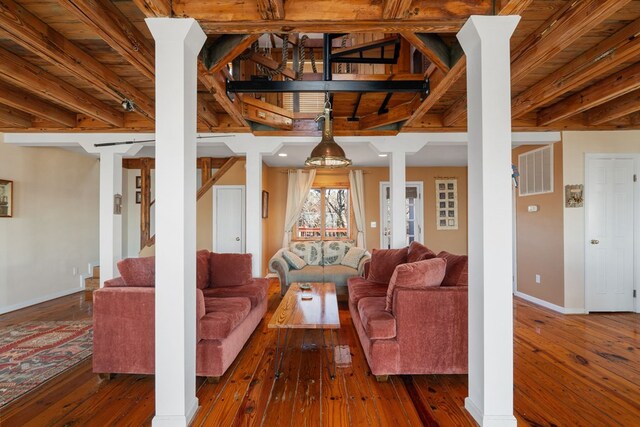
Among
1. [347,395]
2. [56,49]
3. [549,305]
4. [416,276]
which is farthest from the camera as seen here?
[549,305]

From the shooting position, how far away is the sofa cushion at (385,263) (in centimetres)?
404

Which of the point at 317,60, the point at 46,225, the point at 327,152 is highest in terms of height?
the point at 317,60

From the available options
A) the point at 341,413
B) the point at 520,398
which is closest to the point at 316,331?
the point at 341,413

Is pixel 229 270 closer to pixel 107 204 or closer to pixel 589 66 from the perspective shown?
pixel 107 204

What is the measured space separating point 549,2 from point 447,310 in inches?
88.4

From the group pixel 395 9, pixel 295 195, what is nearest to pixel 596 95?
pixel 395 9

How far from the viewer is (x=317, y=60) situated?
421cm

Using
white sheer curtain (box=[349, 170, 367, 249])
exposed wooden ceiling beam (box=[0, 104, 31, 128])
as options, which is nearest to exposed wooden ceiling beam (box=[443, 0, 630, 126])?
white sheer curtain (box=[349, 170, 367, 249])

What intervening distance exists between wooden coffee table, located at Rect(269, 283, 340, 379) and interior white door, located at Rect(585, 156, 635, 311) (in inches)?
145

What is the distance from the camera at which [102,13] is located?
1998 millimetres

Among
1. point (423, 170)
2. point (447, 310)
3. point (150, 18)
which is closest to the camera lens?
point (150, 18)

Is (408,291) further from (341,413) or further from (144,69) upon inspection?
(144,69)

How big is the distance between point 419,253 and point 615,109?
114 inches

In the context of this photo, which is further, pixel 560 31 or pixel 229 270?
pixel 229 270
